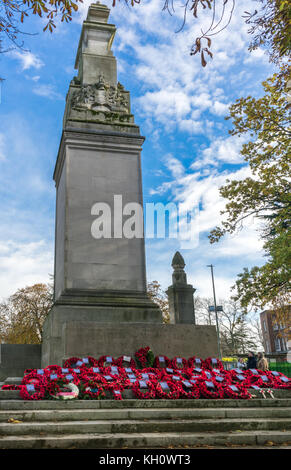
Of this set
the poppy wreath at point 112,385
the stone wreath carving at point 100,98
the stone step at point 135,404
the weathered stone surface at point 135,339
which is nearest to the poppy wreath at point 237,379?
the stone step at point 135,404

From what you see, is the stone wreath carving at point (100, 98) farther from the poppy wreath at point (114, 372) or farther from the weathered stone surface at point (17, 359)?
the poppy wreath at point (114, 372)

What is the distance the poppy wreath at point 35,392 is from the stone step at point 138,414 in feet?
1.60

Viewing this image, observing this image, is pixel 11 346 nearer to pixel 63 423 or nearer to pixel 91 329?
pixel 91 329

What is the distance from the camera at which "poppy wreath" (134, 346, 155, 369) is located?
980cm

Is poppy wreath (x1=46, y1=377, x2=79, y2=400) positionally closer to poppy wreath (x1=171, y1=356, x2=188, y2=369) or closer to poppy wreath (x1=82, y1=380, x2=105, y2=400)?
poppy wreath (x1=82, y1=380, x2=105, y2=400)

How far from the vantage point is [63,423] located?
5.85m

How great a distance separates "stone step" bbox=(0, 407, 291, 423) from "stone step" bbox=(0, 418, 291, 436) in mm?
245

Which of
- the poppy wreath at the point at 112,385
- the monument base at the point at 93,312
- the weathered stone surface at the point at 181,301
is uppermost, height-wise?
the weathered stone surface at the point at 181,301

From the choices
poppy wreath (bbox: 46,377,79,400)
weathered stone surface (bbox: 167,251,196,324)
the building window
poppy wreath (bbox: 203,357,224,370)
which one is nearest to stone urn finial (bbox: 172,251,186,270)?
weathered stone surface (bbox: 167,251,196,324)

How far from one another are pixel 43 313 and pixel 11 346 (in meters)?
25.5

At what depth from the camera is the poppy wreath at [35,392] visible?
713 centimetres

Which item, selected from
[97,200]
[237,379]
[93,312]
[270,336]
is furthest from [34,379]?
[270,336]

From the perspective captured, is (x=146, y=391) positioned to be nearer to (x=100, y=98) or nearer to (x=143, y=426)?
(x=143, y=426)
